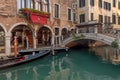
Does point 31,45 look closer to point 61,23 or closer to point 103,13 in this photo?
point 61,23

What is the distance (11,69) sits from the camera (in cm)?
936

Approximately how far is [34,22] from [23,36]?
5.99ft

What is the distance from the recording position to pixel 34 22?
14.2 m

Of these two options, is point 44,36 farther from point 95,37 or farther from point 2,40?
point 95,37

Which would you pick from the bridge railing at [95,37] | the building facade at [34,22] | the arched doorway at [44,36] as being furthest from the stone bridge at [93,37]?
the arched doorway at [44,36]

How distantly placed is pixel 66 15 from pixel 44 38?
117 inches

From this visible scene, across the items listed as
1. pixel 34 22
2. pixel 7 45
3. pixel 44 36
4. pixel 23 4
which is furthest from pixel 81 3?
pixel 7 45

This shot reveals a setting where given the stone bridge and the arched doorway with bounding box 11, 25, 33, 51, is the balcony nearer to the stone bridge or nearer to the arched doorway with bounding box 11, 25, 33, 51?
the arched doorway with bounding box 11, 25, 33, 51

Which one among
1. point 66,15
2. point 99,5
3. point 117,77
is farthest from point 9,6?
point 99,5

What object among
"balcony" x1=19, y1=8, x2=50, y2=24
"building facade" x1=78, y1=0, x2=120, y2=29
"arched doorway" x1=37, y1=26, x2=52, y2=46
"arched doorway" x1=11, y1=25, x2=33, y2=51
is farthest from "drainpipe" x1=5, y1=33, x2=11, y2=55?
"building facade" x1=78, y1=0, x2=120, y2=29

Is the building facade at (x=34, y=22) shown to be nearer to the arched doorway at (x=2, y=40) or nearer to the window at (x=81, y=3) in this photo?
the arched doorway at (x=2, y=40)

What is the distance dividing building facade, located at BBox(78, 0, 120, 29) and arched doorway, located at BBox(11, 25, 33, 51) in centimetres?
560

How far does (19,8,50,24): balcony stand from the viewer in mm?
13639

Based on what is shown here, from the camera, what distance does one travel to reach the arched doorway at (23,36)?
14.8 meters
